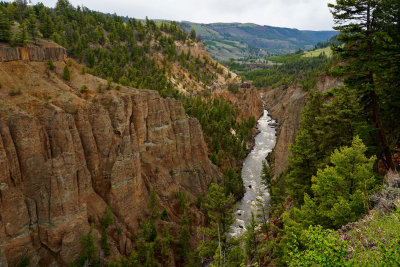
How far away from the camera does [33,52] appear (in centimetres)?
3488

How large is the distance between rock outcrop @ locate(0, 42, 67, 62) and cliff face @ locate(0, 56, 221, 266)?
0.88m

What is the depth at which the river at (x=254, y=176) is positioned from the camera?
48794mm

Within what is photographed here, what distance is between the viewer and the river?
4879 centimetres

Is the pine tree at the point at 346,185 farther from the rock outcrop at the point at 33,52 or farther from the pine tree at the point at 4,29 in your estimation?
the pine tree at the point at 4,29

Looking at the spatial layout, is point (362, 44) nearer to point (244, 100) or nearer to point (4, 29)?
point (4, 29)

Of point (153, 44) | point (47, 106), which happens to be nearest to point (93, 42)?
point (153, 44)

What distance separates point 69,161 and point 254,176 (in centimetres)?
4937

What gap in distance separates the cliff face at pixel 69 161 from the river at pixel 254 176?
13.8 meters

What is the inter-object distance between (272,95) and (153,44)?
245ft

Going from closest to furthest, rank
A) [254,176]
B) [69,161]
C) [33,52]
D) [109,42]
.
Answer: [69,161] < [33,52] < [254,176] < [109,42]

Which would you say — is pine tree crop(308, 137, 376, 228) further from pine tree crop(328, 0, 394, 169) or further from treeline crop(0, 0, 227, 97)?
treeline crop(0, 0, 227, 97)

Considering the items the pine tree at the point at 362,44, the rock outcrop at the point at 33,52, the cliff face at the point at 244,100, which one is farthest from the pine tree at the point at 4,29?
the cliff face at the point at 244,100

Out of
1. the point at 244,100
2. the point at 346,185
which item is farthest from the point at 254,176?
the point at 244,100

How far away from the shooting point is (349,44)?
61.5 ft
